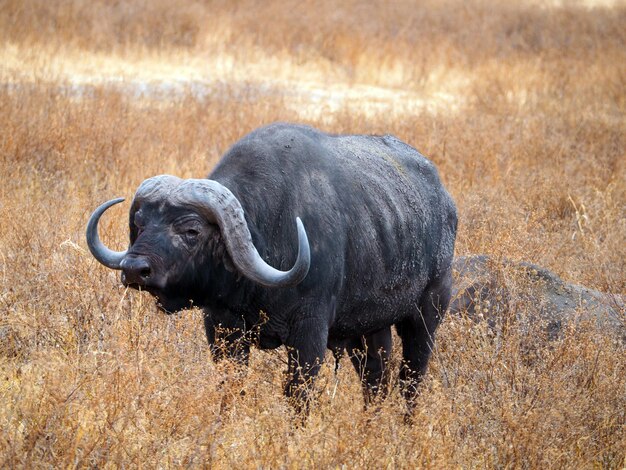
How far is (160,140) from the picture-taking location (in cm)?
1109

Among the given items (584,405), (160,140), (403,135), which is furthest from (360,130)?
(584,405)

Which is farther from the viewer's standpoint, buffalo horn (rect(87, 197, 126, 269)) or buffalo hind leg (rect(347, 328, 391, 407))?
buffalo hind leg (rect(347, 328, 391, 407))

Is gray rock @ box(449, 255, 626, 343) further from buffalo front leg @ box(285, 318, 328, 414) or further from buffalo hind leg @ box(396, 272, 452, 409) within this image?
buffalo front leg @ box(285, 318, 328, 414)

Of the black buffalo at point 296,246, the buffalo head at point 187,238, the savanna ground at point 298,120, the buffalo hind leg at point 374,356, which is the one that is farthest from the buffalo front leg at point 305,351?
the buffalo hind leg at point 374,356

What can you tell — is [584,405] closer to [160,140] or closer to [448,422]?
[448,422]

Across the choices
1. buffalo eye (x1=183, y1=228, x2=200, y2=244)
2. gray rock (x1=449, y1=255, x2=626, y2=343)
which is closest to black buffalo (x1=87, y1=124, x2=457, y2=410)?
buffalo eye (x1=183, y1=228, x2=200, y2=244)

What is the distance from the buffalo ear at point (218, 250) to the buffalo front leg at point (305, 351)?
1.63 ft

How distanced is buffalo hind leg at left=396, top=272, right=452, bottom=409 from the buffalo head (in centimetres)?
176

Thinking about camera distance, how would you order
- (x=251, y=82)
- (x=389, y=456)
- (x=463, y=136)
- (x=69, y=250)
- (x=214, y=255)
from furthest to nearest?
(x=251, y=82) → (x=463, y=136) → (x=69, y=250) → (x=214, y=255) → (x=389, y=456)

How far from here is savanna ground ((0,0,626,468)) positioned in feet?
14.3

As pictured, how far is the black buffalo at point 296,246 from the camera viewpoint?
4.49 meters

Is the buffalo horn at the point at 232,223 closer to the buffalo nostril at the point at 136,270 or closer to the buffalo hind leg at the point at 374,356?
the buffalo nostril at the point at 136,270

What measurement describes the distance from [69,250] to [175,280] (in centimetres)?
264

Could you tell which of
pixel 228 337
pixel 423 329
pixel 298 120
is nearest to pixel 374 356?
pixel 423 329
